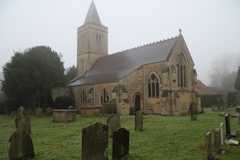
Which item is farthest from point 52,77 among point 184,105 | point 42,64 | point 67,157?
point 67,157

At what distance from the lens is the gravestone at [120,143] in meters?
5.71

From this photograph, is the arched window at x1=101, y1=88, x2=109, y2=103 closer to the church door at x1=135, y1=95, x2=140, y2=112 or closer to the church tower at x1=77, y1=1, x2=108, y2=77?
the church door at x1=135, y1=95, x2=140, y2=112

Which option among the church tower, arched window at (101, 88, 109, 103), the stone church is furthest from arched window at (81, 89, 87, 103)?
the church tower

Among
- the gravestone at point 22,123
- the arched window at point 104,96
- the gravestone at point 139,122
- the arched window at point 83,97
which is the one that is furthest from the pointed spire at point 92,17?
the gravestone at point 139,122

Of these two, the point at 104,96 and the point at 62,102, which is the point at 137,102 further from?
the point at 62,102

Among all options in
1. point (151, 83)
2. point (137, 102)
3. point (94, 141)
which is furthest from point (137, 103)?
point (94, 141)

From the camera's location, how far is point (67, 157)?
19.7 feet

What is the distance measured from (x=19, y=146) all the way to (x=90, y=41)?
93.1 ft

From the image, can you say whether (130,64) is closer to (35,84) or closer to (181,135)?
(35,84)

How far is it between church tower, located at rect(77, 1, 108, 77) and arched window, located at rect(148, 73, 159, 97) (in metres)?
14.6

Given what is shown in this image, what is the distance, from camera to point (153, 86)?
2061 cm

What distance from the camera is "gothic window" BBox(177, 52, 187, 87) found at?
20469mm

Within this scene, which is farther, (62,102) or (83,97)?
(83,97)

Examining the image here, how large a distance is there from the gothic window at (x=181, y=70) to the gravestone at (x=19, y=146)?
17451 mm
